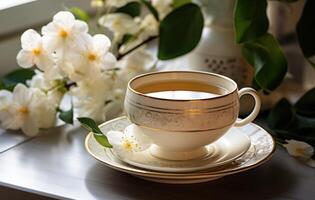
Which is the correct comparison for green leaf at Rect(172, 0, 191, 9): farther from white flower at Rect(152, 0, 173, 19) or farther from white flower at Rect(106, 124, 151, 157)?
white flower at Rect(106, 124, 151, 157)

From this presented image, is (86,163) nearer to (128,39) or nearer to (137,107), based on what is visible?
(137,107)

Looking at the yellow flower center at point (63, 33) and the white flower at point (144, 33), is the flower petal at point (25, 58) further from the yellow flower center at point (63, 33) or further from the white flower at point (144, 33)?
the white flower at point (144, 33)

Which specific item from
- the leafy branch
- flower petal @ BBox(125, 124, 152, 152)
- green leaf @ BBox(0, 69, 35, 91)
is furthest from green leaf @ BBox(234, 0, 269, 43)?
green leaf @ BBox(0, 69, 35, 91)

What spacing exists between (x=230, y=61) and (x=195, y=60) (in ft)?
0.20

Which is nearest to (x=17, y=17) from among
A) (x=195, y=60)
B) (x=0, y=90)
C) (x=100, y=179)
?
(x=0, y=90)

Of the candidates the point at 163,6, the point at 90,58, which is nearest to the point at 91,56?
the point at 90,58

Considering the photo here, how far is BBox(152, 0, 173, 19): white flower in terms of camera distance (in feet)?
3.39

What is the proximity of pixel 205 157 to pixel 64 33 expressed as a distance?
25cm

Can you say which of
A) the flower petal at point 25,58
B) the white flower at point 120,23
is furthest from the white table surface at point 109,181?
the white flower at point 120,23

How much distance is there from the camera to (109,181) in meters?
0.74

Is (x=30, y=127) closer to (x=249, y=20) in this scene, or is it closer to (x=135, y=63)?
(x=135, y=63)

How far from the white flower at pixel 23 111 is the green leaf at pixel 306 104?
371 mm

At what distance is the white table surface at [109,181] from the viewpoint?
712mm

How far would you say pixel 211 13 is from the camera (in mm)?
994
